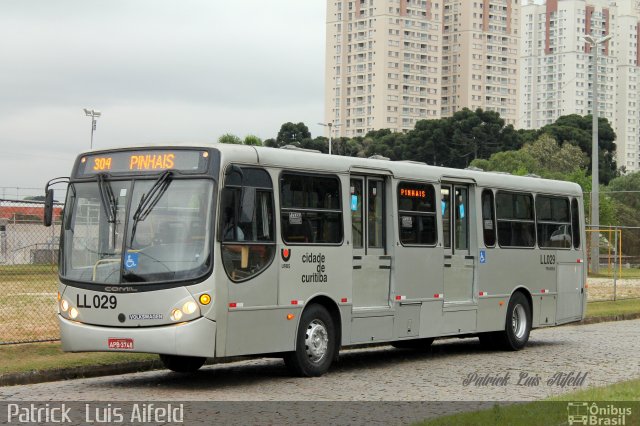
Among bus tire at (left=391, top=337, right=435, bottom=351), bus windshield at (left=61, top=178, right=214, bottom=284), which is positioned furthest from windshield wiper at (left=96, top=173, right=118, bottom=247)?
bus tire at (left=391, top=337, right=435, bottom=351)

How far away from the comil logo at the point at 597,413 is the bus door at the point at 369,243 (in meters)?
5.27

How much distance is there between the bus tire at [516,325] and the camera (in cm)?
1927

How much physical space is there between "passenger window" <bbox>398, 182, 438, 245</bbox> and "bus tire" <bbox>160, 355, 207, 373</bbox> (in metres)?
3.70

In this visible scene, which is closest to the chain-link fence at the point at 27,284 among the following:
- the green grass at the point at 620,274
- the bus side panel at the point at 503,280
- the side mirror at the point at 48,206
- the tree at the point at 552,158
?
the side mirror at the point at 48,206

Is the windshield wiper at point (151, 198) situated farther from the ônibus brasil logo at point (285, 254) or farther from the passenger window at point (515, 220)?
the passenger window at point (515, 220)

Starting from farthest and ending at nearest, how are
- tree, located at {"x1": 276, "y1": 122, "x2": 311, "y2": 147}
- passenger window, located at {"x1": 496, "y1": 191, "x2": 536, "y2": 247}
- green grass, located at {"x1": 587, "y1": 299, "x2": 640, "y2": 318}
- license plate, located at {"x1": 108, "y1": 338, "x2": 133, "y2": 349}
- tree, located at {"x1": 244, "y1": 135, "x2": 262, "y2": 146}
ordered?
Answer: tree, located at {"x1": 276, "y1": 122, "x2": 311, "y2": 147} < tree, located at {"x1": 244, "y1": 135, "x2": 262, "y2": 146} < green grass, located at {"x1": 587, "y1": 299, "x2": 640, "y2": 318} < passenger window, located at {"x1": 496, "y1": 191, "x2": 536, "y2": 247} < license plate, located at {"x1": 108, "y1": 338, "x2": 133, "y2": 349}

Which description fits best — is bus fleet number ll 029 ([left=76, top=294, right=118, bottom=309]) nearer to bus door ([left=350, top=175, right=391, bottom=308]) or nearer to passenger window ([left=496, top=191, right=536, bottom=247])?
bus door ([left=350, top=175, right=391, bottom=308])

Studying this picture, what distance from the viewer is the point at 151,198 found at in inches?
517

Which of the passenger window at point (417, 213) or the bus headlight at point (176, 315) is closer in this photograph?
the bus headlight at point (176, 315)

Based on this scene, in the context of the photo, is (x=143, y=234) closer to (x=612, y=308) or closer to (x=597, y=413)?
(x=597, y=413)

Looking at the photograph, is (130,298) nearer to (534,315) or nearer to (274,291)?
(274,291)

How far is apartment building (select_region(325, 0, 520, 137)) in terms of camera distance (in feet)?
593

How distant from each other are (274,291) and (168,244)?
1.62 m

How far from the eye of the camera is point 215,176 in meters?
13.1
